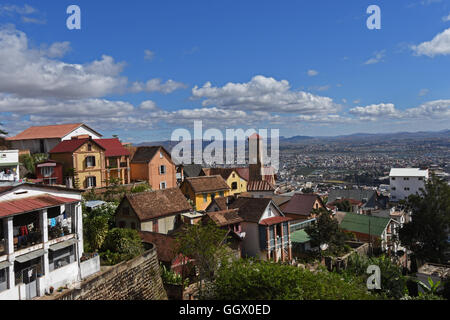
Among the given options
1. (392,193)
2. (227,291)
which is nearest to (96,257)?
(227,291)

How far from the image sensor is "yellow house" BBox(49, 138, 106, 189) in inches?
1503

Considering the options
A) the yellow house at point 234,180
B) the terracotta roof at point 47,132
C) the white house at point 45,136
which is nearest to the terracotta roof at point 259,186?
the yellow house at point 234,180

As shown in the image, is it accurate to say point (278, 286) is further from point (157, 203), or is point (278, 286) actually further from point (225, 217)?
point (157, 203)

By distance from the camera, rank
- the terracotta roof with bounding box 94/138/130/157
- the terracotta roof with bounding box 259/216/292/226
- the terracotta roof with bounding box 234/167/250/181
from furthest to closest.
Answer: the terracotta roof with bounding box 234/167/250/181 < the terracotta roof with bounding box 94/138/130/157 < the terracotta roof with bounding box 259/216/292/226

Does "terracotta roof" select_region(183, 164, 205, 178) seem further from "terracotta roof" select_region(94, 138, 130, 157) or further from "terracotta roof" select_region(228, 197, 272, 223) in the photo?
"terracotta roof" select_region(228, 197, 272, 223)

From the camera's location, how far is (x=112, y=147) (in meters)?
43.8

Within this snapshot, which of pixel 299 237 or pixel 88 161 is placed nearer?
pixel 299 237

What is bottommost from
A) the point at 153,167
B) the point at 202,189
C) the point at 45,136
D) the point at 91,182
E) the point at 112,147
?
the point at 202,189

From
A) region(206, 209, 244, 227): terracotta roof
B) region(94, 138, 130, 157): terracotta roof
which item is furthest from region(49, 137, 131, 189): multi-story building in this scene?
region(206, 209, 244, 227): terracotta roof

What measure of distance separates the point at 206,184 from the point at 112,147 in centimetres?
1267

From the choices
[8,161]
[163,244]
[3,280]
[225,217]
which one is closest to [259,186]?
[225,217]

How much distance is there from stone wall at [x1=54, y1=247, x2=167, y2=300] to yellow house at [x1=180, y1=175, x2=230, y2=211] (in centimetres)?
1887

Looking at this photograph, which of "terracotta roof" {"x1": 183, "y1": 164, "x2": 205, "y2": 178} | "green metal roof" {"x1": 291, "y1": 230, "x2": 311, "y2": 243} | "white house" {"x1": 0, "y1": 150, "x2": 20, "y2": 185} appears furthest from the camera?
"terracotta roof" {"x1": 183, "y1": 164, "x2": 205, "y2": 178}
